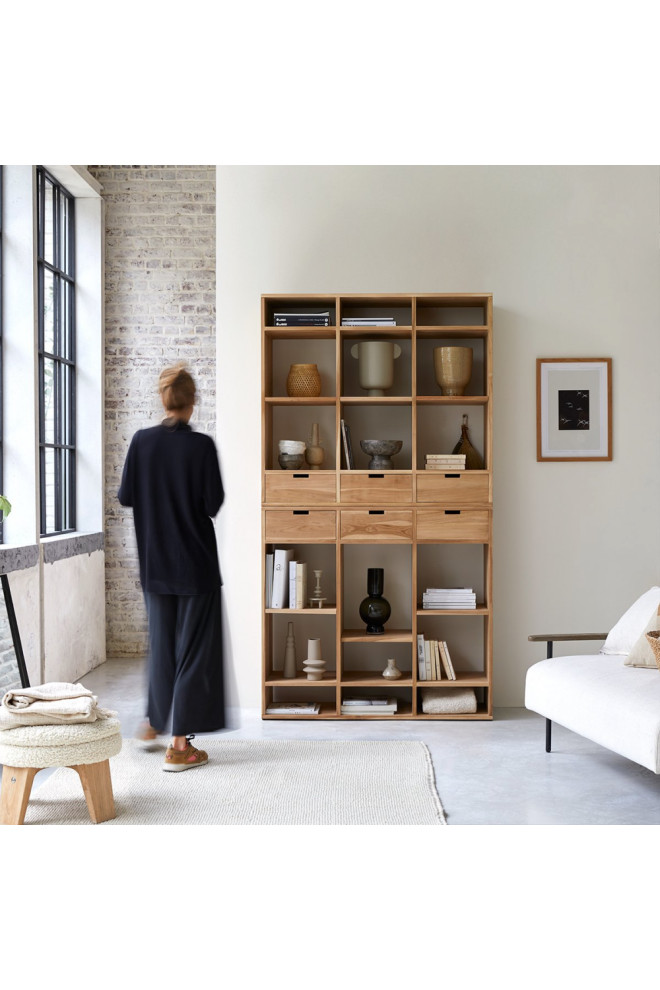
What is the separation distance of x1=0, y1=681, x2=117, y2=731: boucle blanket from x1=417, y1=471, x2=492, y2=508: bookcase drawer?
224cm

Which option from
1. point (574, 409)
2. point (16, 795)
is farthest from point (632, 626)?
point (16, 795)

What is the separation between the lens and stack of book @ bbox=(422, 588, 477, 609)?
4.82m

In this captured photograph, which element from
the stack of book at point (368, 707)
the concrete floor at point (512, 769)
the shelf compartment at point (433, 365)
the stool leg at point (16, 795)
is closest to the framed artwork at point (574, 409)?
the shelf compartment at point (433, 365)

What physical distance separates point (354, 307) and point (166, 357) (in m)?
2.23

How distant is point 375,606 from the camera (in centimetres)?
488

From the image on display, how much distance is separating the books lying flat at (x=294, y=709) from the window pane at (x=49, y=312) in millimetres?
2990

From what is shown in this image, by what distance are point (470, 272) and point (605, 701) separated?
2.64 m

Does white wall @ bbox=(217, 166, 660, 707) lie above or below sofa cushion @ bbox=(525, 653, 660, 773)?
above

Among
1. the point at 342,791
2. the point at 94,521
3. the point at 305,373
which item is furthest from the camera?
the point at 94,521

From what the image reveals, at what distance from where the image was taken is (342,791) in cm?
355

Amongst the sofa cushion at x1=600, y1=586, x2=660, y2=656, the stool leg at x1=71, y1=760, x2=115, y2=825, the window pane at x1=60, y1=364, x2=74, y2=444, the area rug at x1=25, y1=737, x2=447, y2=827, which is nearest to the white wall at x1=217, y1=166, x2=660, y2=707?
the sofa cushion at x1=600, y1=586, x2=660, y2=656

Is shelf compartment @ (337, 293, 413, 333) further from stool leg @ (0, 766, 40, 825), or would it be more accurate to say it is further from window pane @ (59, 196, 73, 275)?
stool leg @ (0, 766, 40, 825)
